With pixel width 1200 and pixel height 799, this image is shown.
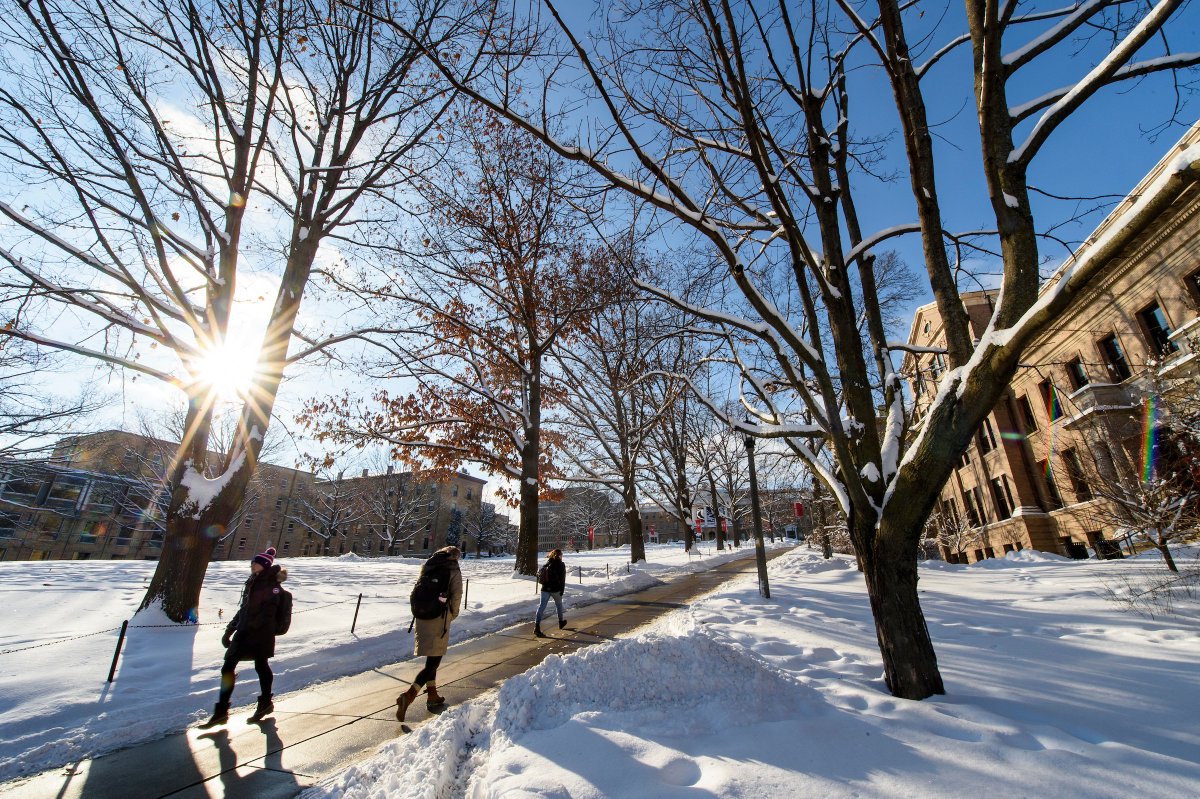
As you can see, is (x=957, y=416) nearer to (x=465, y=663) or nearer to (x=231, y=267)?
(x=465, y=663)

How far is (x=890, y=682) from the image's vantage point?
394 cm

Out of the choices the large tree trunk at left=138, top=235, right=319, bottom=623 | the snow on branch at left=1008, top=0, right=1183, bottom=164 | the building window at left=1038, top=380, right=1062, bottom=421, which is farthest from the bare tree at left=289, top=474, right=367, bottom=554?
the building window at left=1038, top=380, right=1062, bottom=421

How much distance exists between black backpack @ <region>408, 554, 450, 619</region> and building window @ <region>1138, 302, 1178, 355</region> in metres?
21.3

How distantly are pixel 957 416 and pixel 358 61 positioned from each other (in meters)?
13.4

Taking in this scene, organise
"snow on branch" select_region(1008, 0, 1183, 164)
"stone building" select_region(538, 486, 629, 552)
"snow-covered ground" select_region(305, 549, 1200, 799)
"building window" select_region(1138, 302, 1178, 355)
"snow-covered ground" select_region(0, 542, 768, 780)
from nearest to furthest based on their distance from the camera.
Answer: "snow-covered ground" select_region(305, 549, 1200, 799), "snow on branch" select_region(1008, 0, 1183, 164), "snow-covered ground" select_region(0, 542, 768, 780), "building window" select_region(1138, 302, 1178, 355), "stone building" select_region(538, 486, 629, 552)

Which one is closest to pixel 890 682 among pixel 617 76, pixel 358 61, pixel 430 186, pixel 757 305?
A: pixel 757 305

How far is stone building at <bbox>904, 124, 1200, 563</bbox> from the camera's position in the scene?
474 inches

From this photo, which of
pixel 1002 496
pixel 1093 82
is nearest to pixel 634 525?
pixel 1002 496

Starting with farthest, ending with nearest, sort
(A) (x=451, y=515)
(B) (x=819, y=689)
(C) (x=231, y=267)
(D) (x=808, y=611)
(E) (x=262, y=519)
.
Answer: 1. (A) (x=451, y=515)
2. (E) (x=262, y=519)
3. (C) (x=231, y=267)
4. (D) (x=808, y=611)
5. (B) (x=819, y=689)

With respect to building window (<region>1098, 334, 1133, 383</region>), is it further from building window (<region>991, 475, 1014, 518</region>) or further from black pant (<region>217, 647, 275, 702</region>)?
black pant (<region>217, 647, 275, 702</region>)

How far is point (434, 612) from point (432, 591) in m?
0.23

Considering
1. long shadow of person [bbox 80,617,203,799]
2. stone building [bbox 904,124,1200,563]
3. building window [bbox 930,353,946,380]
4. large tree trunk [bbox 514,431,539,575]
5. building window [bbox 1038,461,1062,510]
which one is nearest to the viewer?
long shadow of person [bbox 80,617,203,799]

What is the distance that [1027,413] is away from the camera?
2188 cm

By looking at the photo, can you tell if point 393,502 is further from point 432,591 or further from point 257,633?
point 432,591
